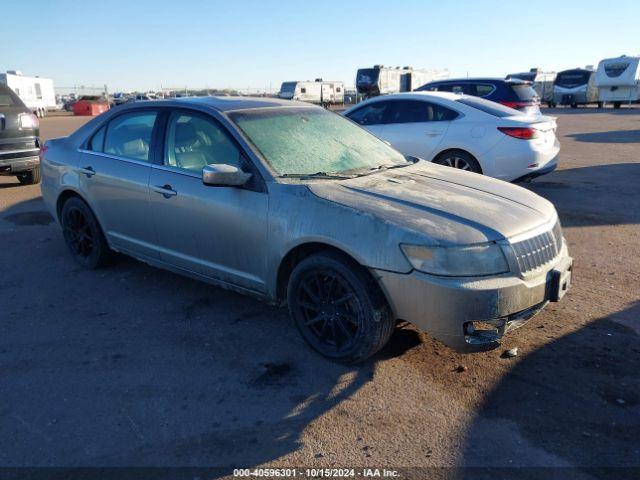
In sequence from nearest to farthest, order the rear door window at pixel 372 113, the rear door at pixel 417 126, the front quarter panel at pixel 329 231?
the front quarter panel at pixel 329 231
the rear door at pixel 417 126
the rear door window at pixel 372 113

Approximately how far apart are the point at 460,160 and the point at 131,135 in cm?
484

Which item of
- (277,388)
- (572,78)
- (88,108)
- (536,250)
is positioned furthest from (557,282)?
(88,108)

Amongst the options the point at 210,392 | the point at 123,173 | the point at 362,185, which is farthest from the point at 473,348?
the point at 123,173

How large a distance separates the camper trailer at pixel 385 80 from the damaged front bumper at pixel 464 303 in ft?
118

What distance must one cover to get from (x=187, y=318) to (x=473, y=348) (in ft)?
7.30

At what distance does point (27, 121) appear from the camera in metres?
9.28

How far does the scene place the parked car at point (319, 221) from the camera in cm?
305

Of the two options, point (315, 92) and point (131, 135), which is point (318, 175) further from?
point (315, 92)

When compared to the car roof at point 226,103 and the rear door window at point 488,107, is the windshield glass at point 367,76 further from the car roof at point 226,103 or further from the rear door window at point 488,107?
the car roof at point 226,103

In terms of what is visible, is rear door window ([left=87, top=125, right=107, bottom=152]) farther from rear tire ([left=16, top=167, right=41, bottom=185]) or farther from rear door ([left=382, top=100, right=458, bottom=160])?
rear tire ([left=16, top=167, right=41, bottom=185])

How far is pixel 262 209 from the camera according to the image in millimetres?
3652

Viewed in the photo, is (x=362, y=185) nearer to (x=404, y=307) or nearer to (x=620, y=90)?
(x=404, y=307)

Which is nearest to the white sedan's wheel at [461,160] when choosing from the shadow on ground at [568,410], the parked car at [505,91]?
the parked car at [505,91]

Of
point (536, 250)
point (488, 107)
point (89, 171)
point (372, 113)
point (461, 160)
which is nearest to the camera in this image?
point (536, 250)
